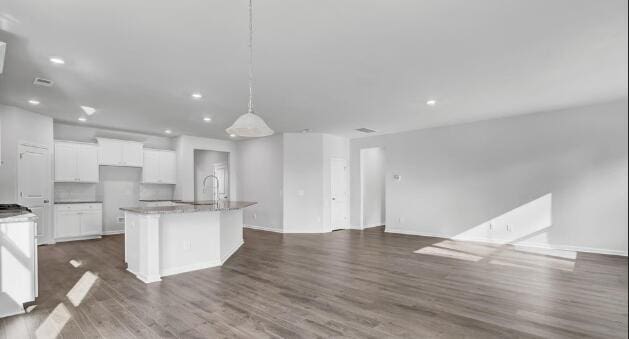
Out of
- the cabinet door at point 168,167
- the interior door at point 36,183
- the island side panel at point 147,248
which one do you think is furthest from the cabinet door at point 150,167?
the island side panel at point 147,248

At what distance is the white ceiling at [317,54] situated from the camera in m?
2.62

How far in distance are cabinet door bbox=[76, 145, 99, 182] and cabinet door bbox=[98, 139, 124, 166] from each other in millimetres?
134

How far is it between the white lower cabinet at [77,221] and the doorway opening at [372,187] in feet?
20.3

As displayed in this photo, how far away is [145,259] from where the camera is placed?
4145mm

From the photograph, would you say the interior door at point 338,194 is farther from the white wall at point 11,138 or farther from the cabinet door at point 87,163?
the white wall at point 11,138

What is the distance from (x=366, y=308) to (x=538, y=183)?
15.1 ft

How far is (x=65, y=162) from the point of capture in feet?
23.0

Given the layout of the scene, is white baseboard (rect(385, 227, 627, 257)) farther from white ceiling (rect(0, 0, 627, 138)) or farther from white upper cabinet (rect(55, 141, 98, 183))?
white upper cabinet (rect(55, 141, 98, 183))

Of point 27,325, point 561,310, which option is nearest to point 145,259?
point 27,325

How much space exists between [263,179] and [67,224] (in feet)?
14.1

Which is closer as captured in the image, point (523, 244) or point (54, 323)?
point (54, 323)

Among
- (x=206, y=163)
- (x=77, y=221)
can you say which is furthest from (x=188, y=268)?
(x=206, y=163)

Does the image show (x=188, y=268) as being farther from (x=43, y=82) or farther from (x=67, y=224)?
(x=67, y=224)

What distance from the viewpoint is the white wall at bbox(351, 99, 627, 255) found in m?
5.11
